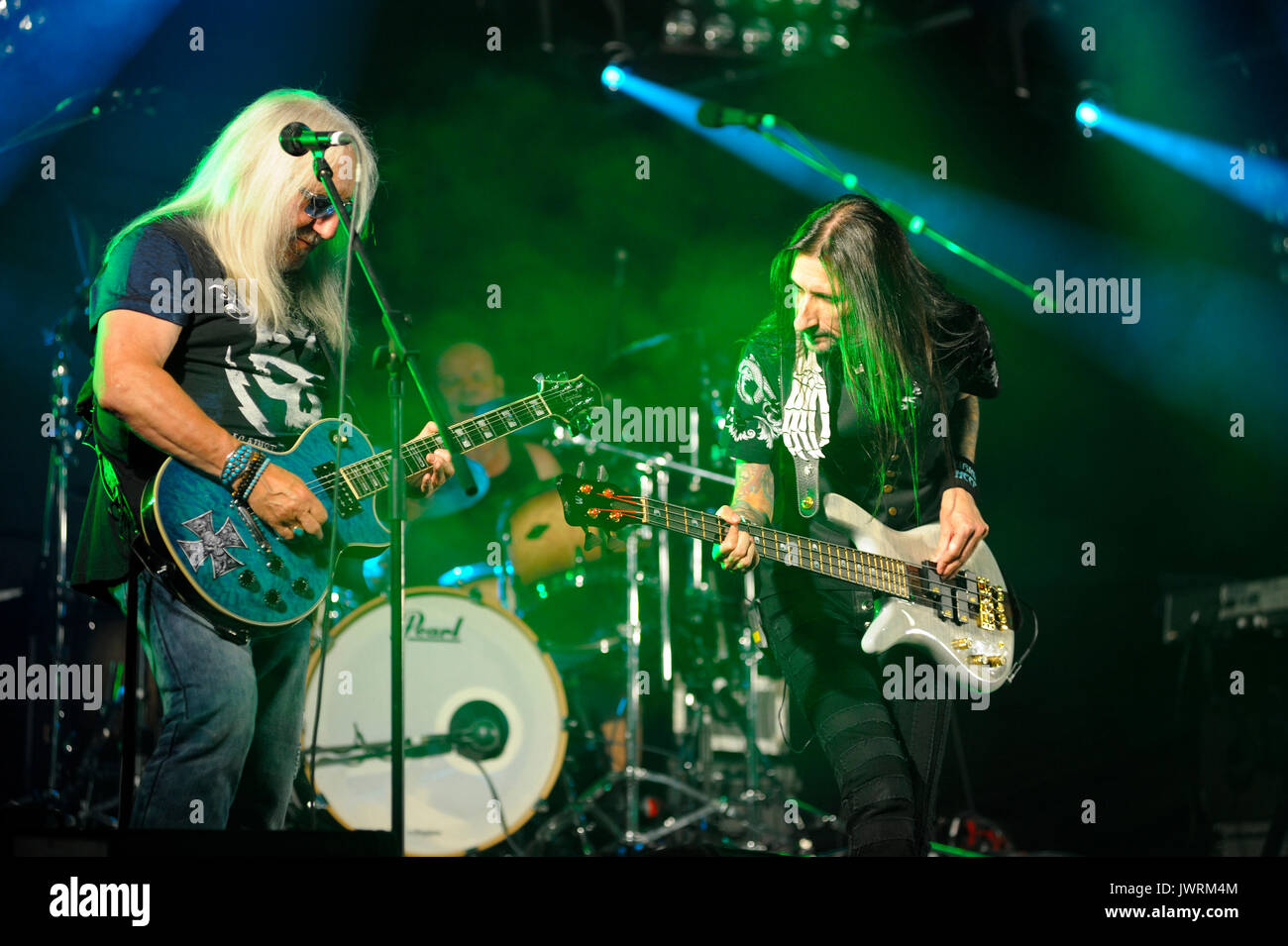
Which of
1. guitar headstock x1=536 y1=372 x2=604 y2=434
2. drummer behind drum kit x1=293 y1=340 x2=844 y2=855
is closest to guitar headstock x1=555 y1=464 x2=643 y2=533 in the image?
guitar headstock x1=536 y1=372 x2=604 y2=434

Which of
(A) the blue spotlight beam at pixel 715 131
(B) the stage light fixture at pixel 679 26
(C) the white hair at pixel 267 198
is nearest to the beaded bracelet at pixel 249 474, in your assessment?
(C) the white hair at pixel 267 198

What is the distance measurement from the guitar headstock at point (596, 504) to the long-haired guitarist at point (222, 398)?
18.3 inches

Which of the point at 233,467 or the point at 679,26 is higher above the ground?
the point at 679,26

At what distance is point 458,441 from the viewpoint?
353 centimetres

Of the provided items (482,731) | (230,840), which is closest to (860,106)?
(482,731)

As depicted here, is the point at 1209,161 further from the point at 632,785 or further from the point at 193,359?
the point at 193,359

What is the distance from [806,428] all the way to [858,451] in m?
0.18

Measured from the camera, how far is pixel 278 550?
3.12m

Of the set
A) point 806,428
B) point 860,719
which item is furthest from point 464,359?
point 860,719

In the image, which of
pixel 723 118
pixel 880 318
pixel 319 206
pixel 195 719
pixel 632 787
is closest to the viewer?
pixel 195 719

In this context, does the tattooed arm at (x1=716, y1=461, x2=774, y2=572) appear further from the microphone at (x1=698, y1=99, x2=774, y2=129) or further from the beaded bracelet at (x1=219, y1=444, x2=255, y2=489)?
the microphone at (x1=698, y1=99, x2=774, y2=129)

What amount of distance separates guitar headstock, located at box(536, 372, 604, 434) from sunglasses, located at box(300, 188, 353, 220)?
34.1 inches

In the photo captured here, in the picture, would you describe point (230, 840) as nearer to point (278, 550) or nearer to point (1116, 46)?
point (278, 550)
